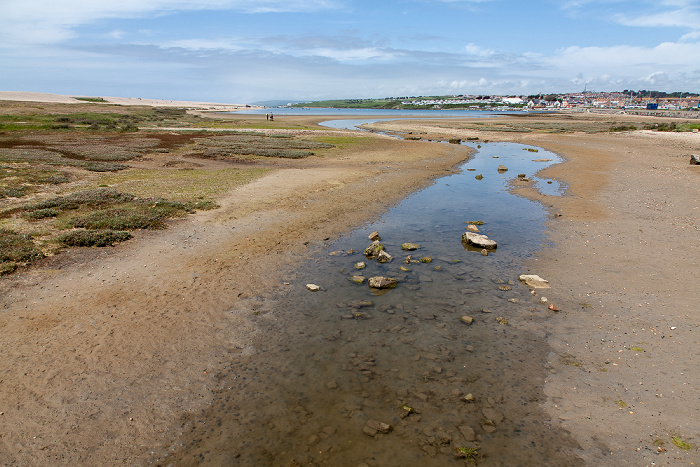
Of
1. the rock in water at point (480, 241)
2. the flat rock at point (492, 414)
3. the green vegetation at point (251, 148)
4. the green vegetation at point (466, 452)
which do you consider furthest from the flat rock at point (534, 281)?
the green vegetation at point (251, 148)

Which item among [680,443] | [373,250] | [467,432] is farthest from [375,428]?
[373,250]

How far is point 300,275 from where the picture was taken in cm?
1308

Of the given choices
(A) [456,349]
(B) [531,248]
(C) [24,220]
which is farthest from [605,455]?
(C) [24,220]

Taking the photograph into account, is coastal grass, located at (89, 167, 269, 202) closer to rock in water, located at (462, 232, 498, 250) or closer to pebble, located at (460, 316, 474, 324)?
rock in water, located at (462, 232, 498, 250)

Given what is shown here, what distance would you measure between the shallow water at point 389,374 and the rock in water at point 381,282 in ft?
0.73

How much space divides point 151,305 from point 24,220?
35.1ft

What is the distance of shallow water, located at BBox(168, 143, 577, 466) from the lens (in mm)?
6637

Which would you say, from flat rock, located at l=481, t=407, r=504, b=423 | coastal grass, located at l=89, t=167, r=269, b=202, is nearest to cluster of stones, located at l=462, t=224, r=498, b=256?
flat rock, located at l=481, t=407, r=504, b=423

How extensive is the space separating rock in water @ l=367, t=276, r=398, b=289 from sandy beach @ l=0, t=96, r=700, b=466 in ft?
9.86

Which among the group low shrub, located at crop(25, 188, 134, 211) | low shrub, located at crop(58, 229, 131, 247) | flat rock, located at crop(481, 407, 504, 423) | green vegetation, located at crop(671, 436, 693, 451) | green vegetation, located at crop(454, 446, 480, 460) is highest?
low shrub, located at crop(25, 188, 134, 211)

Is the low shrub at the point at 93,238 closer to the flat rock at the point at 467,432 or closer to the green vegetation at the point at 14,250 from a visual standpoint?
the green vegetation at the point at 14,250

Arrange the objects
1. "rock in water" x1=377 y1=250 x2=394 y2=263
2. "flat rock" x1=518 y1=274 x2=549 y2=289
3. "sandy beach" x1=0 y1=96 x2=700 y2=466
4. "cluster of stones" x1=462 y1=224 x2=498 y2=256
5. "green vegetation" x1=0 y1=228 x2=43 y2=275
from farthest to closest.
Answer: "cluster of stones" x1=462 y1=224 x2=498 y2=256 → "rock in water" x1=377 y1=250 x2=394 y2=263 → "flat rock" x1=518 y1=274 x2=549 y2=289 → "green vegetation" x1=0 y1=228 x2=43 y2=275 → "sandy beach" x1=0 y1=96 x2=700 y2=466

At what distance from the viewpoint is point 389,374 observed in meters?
8.44

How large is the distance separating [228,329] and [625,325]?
10328 millimetres
